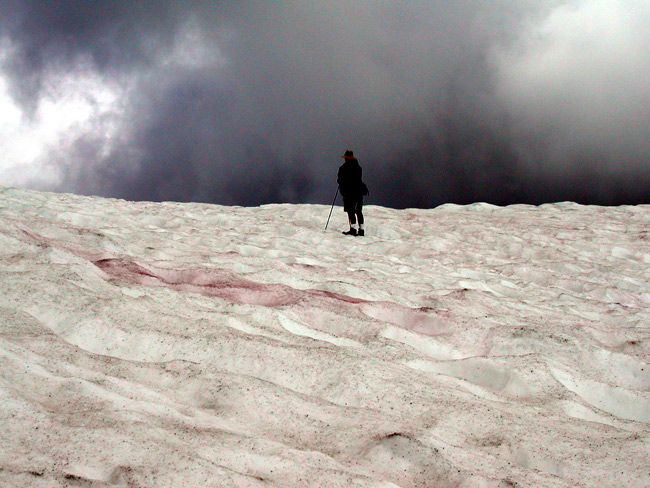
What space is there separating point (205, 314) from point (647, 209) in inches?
823

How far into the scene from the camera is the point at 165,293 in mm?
6348

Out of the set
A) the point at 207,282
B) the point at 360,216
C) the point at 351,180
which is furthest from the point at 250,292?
the point at 360,216

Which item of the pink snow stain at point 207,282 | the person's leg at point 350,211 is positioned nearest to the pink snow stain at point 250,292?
the pink snow stain at point 207,282

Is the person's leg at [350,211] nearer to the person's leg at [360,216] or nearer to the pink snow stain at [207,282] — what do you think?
the person's leg at [360,216]

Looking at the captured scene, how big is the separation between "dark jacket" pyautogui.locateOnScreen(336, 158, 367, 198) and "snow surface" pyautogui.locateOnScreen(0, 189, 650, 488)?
462 centimetres

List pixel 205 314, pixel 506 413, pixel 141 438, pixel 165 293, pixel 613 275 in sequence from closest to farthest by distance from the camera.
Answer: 1. pixel 141 438
2. pixel 506 413
3. pixel 205 314
4. pixel 165 293
5. pixel 613 275

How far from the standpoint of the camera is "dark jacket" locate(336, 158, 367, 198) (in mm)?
14234

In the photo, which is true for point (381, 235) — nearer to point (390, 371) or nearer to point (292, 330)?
point (292, 330)

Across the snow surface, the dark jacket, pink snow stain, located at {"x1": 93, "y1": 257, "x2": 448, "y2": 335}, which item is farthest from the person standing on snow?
pink snow stain, located at {"x1": 93, "y1": 257, "x2": 448, "y2": 335}

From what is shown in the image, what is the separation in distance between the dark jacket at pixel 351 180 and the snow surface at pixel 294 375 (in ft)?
15.2

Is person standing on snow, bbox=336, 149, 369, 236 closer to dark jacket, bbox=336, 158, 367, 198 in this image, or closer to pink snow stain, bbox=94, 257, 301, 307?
dark jacket, bbox=336, 158, 367, 198

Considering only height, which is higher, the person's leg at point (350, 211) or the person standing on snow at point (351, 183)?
the person standing on snow at point (351, 183)

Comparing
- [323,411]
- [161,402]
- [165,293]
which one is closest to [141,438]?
[161,402]

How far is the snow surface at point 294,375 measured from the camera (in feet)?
10.9
